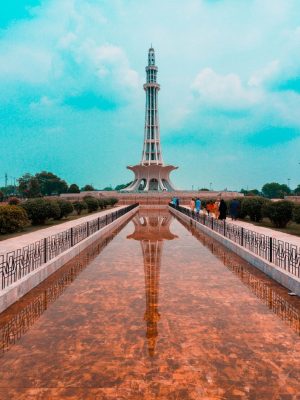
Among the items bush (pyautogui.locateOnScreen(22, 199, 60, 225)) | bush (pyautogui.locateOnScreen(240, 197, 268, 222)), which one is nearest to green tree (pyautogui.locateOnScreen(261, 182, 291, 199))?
bush (pyautogui.locateOnScreen(240, 197, 268, 222))

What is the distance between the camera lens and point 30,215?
687 inches

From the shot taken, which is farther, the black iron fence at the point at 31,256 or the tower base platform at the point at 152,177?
the tower base platform at the point at 152,177

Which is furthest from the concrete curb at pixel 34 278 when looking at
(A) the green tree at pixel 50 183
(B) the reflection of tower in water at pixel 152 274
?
(A) the green tree at pixel 50 183

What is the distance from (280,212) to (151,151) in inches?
2162

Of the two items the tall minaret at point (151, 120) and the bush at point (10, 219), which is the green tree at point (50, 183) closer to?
the tall minaret at point (151, 120)

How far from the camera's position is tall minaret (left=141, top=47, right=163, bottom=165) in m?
66.9

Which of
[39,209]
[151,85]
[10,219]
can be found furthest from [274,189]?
[10,219]

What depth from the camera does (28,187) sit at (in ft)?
230

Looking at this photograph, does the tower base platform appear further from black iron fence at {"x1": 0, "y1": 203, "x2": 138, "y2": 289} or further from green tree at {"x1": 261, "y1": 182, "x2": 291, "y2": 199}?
black iron fence at {"x1": 0, "y1": 203, "x2": 138, "y2": 289}

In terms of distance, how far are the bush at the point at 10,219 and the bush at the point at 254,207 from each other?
12342 mm

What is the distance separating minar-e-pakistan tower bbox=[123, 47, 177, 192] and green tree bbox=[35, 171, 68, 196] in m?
19.8

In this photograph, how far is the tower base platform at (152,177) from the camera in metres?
69.2

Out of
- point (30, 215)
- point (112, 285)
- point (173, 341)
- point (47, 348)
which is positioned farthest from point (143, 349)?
point (30, 215)

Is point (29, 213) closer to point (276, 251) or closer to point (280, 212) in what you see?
point (280, 212)
